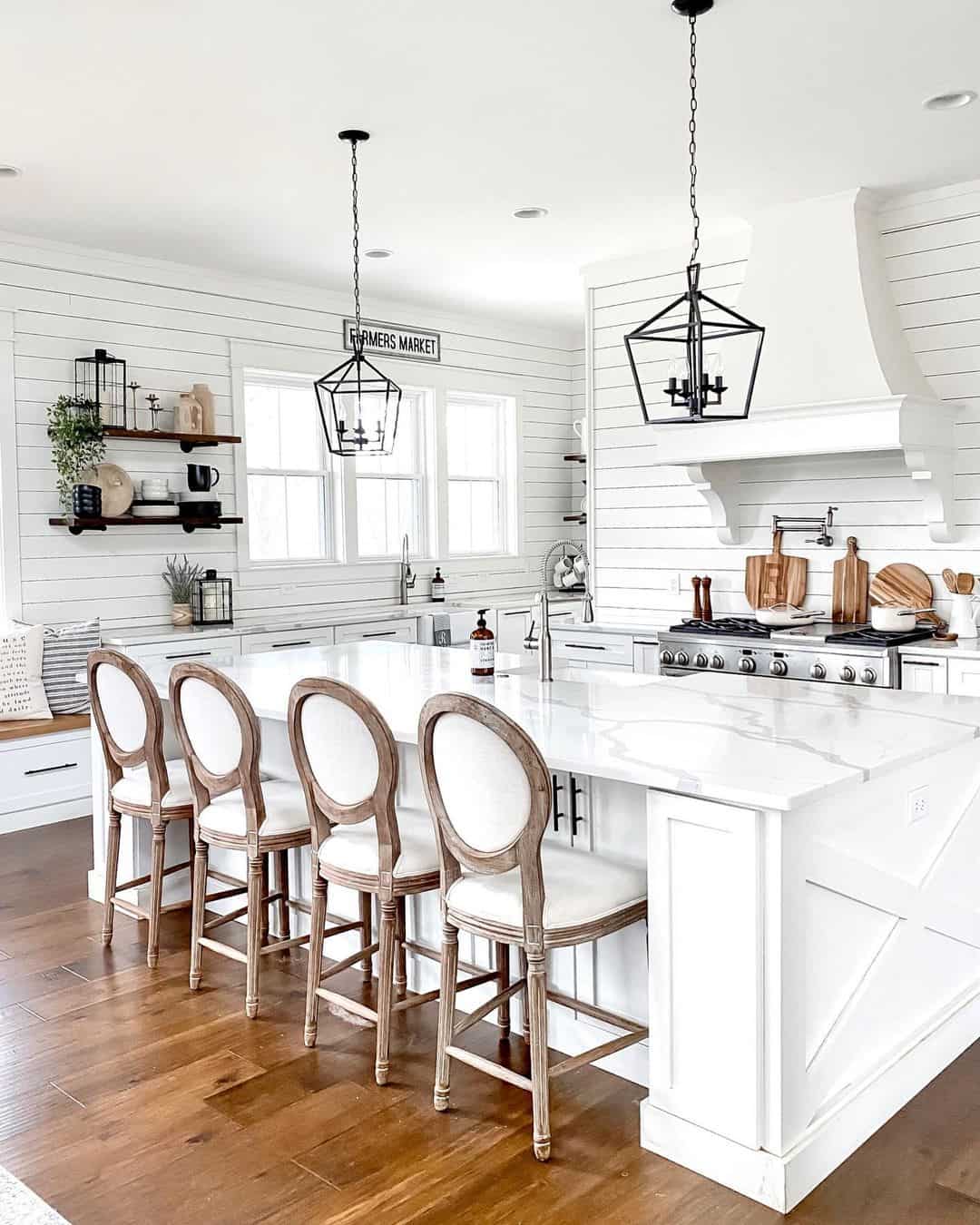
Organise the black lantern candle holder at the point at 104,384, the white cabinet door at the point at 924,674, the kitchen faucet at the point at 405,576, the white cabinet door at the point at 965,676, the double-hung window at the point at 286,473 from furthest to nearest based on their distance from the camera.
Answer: the kitchen faucet at the point at 405,576 → the double-hung window at the point at 286,473 → the black lantern candle holder at the point at 104,384 → the white cabinet door at the point at 924,674 → the white cabinet door at the point at 965,676

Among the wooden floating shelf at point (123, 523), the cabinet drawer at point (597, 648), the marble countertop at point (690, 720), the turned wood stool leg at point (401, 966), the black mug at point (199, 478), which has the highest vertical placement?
the black mug at point (199, 478)

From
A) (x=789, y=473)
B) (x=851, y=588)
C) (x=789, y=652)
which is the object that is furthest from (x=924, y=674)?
(x=789, y=473)

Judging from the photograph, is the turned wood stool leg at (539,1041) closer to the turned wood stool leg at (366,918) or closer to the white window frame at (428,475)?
the turned wood stool leg at (366,918)

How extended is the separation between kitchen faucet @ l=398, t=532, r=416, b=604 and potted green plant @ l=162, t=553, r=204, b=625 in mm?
1552

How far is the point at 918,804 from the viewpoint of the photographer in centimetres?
271

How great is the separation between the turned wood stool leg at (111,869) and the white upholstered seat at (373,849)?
44.8 inches

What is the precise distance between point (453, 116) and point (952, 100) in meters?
1.75

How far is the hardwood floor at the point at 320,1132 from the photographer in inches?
90.4

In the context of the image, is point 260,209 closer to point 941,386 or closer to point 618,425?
point 618,425

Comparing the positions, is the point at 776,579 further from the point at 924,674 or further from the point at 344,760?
the point at 344,760

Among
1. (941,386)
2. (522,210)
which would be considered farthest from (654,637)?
(522,210)

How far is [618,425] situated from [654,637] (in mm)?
1298

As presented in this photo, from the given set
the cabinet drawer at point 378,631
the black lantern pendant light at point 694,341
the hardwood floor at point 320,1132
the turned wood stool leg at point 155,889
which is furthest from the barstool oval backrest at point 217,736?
the cabinet drawer at point 378,631

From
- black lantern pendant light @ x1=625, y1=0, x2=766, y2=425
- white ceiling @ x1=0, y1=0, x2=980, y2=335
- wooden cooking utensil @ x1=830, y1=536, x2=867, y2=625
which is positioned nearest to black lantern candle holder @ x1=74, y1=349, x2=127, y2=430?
white ceiling @ x1=0, y1=0, x2=980, y2=335
